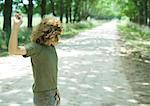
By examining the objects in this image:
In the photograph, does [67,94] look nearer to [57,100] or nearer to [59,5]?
[57,100]

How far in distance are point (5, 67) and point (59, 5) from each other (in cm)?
4274

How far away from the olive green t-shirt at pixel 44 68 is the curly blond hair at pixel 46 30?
103 mm

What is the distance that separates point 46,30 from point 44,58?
12.2 inches

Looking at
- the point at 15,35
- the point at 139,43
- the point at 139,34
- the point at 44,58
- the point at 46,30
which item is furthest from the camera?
the point at 139,34

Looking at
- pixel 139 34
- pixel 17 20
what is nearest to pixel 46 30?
pixel 17 20

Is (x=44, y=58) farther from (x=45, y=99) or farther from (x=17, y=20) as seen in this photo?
(x=17, y=20)

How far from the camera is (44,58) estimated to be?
452 cm

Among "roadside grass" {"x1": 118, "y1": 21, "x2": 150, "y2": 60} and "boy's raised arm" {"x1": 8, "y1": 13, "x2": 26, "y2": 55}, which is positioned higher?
"boy's raised arm" {"x1": 8, "y1": 13, "x2": 26, "y2": 55}

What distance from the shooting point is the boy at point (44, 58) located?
14.5 ft

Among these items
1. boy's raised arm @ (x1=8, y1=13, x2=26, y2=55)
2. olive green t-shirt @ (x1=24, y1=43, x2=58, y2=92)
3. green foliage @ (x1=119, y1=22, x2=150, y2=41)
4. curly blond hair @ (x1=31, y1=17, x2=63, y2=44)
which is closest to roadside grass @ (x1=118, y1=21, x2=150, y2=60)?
green foliage @ (x1=119, y1=22, x2=150, y2=41)

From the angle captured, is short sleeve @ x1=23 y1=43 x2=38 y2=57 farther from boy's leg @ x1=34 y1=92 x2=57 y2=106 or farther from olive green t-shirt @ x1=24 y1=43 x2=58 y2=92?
boy's leg @ x1=34 y1=92 x2=57 y2=106

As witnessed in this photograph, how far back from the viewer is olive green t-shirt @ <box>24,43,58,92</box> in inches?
178

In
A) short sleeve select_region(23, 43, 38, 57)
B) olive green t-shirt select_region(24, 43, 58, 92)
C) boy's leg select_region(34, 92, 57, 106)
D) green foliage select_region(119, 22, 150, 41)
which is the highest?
short sleeve select_region(23, 43, 38, 57)

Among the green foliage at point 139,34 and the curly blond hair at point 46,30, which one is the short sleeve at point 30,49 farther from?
the green foliage at point 139,34
